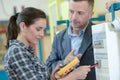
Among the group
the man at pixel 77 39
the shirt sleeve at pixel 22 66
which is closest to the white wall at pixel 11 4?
the man at pixel 77 39

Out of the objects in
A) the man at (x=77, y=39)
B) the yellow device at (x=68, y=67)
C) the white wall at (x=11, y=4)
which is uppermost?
the white wall at (x=11, y=4)

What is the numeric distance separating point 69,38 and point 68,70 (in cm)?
32

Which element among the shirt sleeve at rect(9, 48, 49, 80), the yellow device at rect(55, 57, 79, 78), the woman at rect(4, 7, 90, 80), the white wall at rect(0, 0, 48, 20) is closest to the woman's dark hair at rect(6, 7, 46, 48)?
the woman at rect(4, 7, 90, 80)

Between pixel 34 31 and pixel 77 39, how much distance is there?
29 cm

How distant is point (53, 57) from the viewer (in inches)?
52.4

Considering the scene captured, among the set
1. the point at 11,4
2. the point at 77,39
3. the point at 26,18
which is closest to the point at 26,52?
the point at 26,18

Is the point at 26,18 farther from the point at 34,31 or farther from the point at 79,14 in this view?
the point at 79,14

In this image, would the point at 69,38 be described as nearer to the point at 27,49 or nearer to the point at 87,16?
A: the point at 87,16

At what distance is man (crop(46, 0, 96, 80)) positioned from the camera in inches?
47.1

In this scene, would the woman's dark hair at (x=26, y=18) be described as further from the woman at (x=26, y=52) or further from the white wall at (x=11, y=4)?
the white wall at (x=11, y=4)

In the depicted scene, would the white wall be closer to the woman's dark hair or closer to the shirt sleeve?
the woman's dark hair

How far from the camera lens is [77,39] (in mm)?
1286

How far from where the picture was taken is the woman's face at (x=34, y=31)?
1.14m

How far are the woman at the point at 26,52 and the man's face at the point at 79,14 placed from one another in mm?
193
